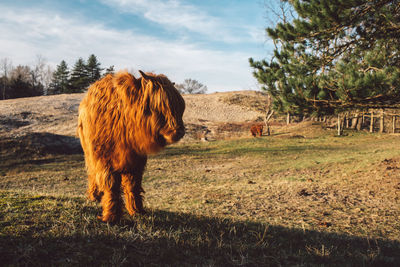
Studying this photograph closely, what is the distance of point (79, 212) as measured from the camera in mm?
3605

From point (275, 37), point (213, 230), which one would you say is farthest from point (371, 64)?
point (213, 230)

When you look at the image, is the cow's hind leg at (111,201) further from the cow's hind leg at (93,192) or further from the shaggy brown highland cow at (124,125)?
the cow's hind leg at (93,192)

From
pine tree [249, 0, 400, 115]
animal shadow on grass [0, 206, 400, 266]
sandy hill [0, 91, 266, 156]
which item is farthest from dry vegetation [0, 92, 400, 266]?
pine tree [249, 0, 400, 115]

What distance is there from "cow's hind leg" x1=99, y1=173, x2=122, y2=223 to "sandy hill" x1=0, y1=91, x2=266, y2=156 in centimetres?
1422

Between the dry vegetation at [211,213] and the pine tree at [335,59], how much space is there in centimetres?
250

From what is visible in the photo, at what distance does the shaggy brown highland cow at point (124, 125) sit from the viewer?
311 centimetres

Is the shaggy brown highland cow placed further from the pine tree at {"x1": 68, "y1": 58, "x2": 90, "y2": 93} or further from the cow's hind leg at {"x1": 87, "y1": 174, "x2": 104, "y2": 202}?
the pine tree at {"x1": 68, "y1": 58, "x2": 90, "y2": 93}

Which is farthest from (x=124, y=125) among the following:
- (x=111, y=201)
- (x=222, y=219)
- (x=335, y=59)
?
(x=335, y=59)

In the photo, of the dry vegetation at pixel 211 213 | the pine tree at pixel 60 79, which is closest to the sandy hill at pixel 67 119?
the dry vegetation at pixel 211 213

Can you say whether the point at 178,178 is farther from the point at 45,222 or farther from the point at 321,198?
the point at 45,222

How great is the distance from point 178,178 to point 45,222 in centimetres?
758

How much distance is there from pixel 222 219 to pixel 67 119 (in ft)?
98.4

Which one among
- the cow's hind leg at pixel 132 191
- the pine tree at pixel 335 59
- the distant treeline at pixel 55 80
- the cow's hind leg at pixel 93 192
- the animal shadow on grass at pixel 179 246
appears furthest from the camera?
the distant treeline at pixel 55 80

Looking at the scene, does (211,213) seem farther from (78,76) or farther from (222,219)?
(78,76)
